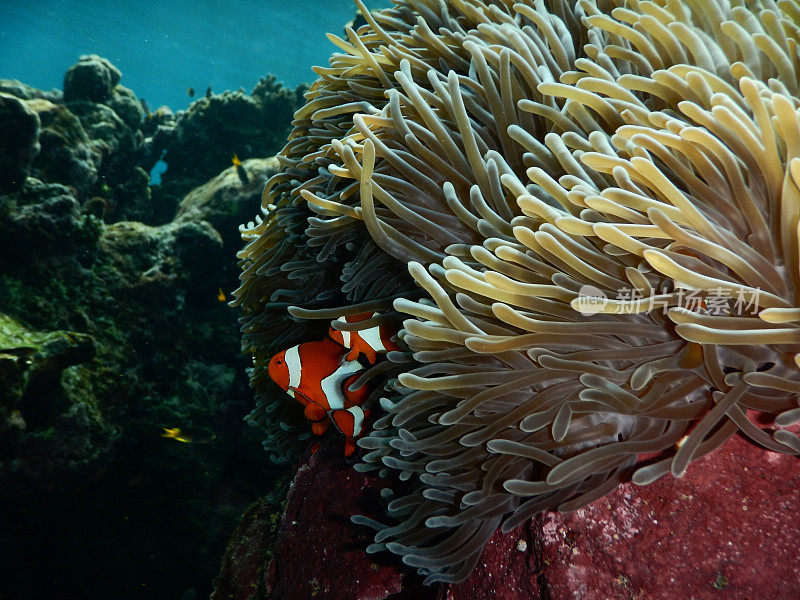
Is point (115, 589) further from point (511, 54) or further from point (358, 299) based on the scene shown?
point (511, 54)

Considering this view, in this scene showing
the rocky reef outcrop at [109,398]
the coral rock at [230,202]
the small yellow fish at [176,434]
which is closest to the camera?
the rocky reef outcrop at [109,398]

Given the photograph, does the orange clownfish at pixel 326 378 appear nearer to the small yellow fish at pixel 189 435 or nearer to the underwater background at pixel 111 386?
the underwater background at pixel 111 386

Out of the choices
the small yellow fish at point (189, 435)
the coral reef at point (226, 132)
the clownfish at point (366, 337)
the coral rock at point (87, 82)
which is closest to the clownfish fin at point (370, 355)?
the clownfish at point (366, 337)

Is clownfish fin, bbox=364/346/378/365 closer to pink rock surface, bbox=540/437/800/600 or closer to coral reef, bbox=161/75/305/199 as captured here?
pink rock surface, bbox=540/437/800/600

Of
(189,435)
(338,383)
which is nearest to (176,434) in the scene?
(189,435)

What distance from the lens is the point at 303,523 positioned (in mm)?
2031

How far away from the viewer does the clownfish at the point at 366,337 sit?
184cm

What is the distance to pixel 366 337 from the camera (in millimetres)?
1843

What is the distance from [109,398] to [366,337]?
14.4 feet

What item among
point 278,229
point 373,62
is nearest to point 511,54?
point 373,62

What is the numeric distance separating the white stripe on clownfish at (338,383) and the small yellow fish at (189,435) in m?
4.02

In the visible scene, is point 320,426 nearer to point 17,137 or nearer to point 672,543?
point 672,543

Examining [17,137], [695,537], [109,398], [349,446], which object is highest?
[17,137]

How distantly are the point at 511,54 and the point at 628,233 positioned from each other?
2.80 ft
